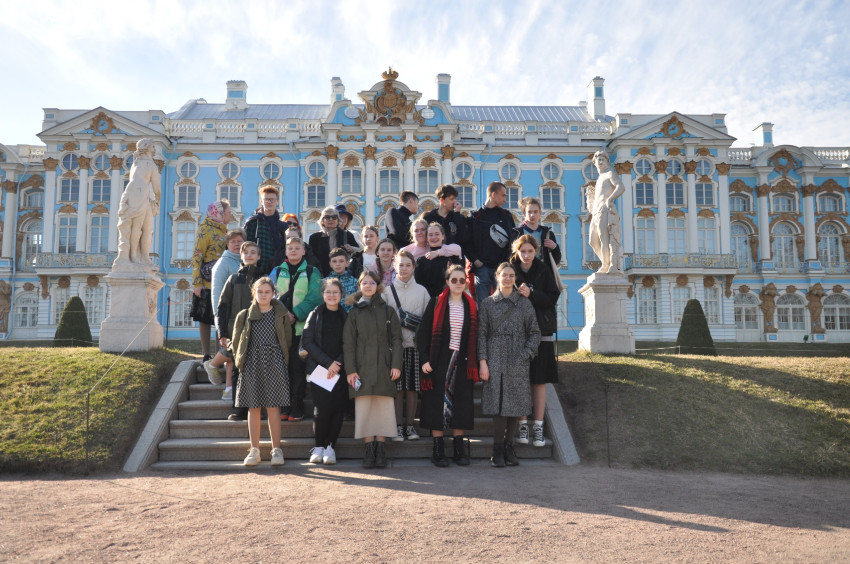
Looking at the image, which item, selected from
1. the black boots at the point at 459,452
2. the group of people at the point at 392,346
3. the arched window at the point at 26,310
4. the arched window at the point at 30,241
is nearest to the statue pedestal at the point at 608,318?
the group of people at the point at 392,346

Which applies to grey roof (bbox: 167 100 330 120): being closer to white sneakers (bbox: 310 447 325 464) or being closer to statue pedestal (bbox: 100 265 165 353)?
statue pedestal (bbox: 100 265 165 353)

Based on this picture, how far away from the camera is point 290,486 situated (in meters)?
5.14

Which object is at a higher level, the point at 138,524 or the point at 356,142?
the point at 356,142

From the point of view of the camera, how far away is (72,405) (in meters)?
6.66

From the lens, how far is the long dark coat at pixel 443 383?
229 inches

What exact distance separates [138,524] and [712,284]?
2916 cm

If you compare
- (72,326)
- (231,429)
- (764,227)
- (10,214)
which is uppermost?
(10,214)

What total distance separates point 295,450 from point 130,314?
3817mm

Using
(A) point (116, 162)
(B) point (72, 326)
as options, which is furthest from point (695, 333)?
(A) point (116, 162)

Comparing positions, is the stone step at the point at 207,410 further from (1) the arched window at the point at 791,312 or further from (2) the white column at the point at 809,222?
(2) the white column at the point at 809,222

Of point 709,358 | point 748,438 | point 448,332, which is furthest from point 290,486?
point 709,358

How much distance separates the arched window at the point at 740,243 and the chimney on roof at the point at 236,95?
26.1 m

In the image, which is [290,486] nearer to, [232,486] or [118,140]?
[232,486]

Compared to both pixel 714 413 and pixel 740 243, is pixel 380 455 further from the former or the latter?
pixel 740 243
